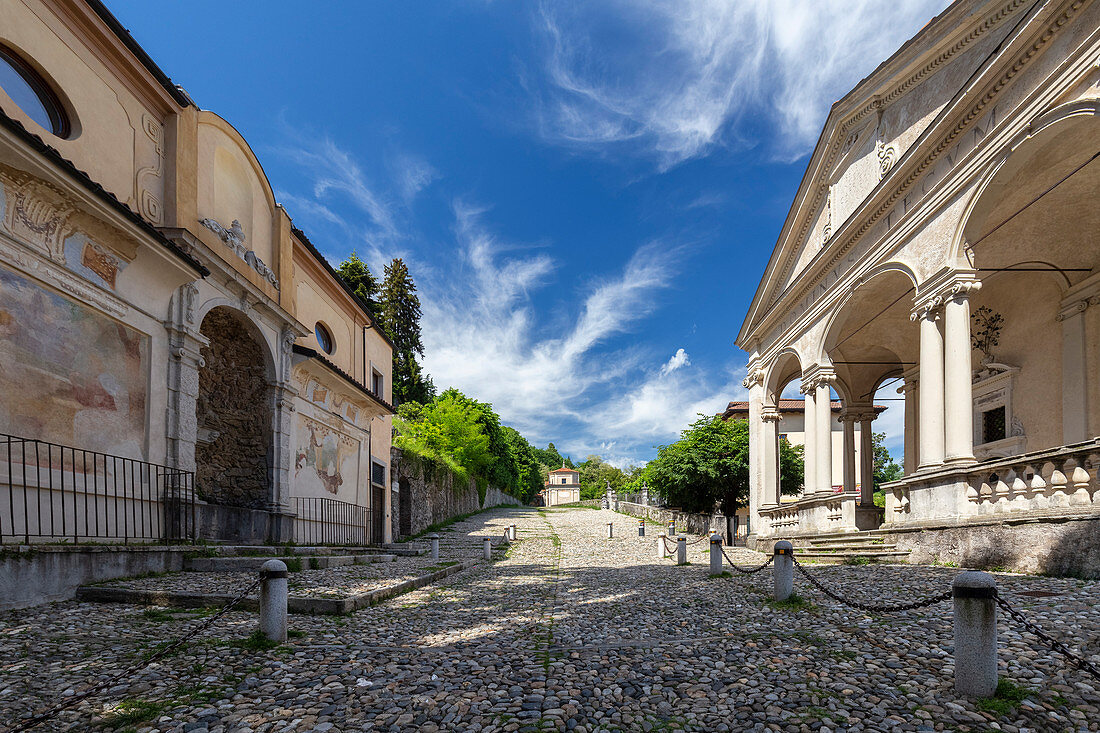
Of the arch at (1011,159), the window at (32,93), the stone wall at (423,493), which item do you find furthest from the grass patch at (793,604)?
the stone wall at (423,493)

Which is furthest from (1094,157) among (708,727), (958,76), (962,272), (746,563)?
(708,727)

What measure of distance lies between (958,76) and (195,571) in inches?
648

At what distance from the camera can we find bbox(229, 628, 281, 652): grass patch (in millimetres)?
4934

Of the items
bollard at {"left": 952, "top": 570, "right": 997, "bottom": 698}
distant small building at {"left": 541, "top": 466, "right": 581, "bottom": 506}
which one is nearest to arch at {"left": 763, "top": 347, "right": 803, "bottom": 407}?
bollard at {"left": 952, "top": 570, "right": 997, "bottom": 698}

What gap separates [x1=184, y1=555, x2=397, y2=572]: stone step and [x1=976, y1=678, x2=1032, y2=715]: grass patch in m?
6.88

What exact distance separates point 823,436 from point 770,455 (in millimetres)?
3782

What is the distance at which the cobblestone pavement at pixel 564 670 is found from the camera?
11.5ft

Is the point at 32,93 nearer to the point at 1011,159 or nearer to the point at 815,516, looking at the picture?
the point at 1011,159

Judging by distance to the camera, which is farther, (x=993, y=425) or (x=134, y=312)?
(x=993, y=425)

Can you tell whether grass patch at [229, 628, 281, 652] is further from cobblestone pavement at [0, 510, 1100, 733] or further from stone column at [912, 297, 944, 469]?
stone column at [912, 297, 944, 469]

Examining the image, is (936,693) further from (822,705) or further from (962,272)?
(962,272)

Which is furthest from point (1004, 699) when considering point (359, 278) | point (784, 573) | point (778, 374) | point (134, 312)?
point (359, 278)

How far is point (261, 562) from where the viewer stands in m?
9.01

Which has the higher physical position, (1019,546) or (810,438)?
(810,438)
